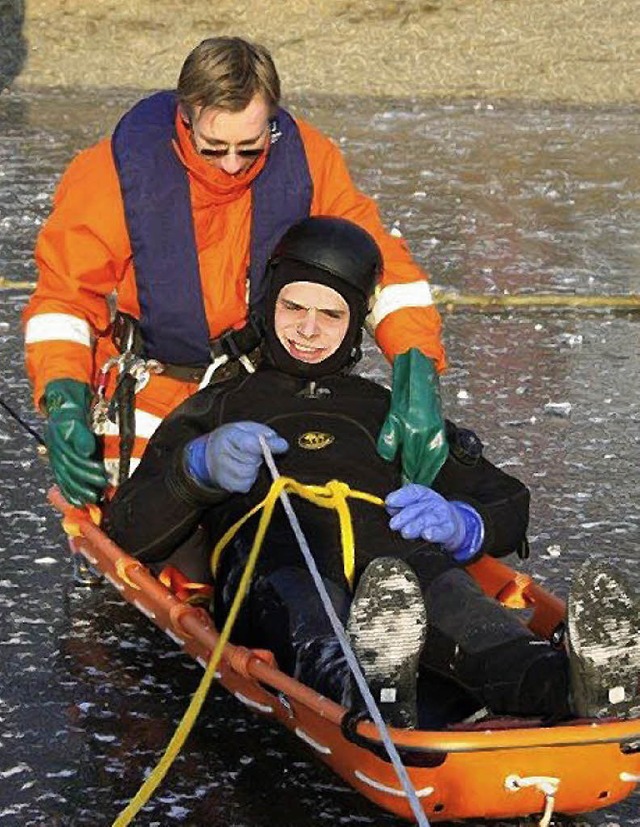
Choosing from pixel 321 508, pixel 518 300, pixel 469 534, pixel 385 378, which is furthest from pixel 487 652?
pixel 518 300

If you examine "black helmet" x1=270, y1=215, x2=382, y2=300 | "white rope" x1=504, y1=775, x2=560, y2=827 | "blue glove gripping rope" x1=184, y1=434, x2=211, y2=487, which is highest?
"black helmet" x1=270, y1=215, x2=382, y2=300

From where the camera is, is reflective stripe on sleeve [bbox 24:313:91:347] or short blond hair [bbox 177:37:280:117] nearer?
short blond hair [bbox 177:37:280:117]

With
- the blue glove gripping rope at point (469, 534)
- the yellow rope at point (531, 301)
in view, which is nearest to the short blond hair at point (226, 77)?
the blue glove gripping rope at point (469, 534)

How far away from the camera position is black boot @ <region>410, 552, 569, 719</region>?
334 centimetres

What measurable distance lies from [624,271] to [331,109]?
5.60 meters

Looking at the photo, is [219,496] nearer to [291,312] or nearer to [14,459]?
[291,312]

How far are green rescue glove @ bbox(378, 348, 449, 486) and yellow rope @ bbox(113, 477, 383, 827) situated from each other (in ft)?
0.50

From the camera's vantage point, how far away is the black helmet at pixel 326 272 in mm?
4148

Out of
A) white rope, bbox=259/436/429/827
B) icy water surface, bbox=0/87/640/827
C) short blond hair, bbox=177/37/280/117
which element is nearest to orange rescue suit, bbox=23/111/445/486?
short blond hair, bbox=177/37/280/117

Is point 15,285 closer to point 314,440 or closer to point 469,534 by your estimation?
point 314,440

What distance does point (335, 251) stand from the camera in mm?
4160

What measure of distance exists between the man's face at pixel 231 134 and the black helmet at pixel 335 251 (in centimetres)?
24

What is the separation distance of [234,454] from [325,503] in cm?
25

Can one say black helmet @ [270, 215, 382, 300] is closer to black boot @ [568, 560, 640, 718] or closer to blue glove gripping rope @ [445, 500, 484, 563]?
blue glove gripping rope @ [445, 500, 484, 563]
